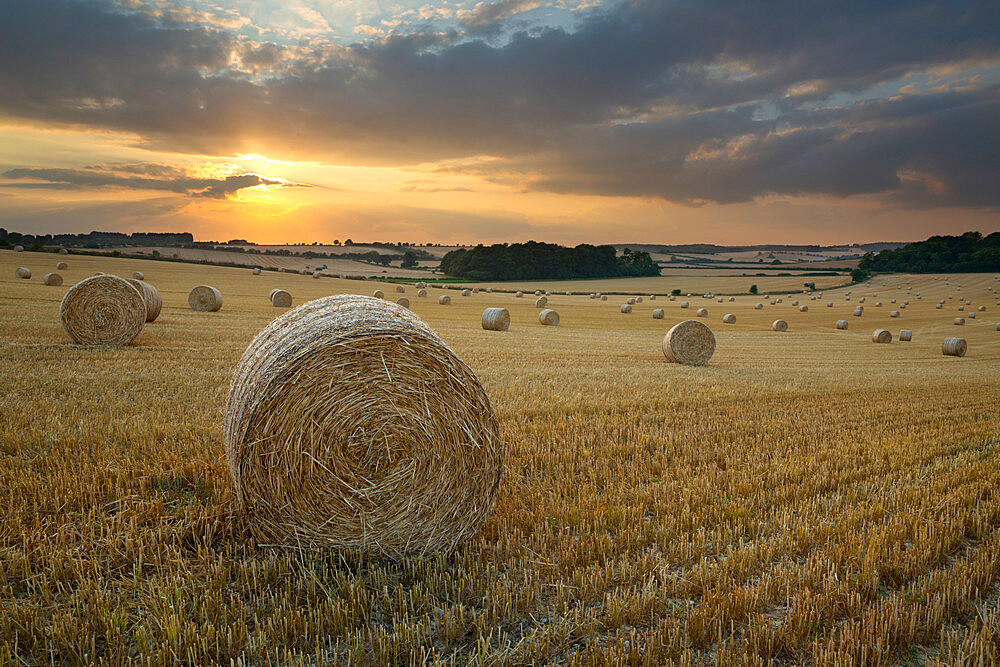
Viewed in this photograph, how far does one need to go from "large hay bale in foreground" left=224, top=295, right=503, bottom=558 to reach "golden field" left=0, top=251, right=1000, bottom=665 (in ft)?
0.71

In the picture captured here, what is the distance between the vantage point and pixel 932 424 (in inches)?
333

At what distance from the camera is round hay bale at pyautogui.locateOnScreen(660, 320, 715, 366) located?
16.4 m

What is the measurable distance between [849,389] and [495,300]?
3572 cm

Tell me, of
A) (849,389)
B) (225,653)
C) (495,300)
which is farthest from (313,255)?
(225,653)

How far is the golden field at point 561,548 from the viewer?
118 inches

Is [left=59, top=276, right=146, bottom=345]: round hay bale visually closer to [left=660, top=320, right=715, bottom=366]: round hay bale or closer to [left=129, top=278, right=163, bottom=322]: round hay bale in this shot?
[left=129, top=278, right=163, bottom=322]: round hay bale

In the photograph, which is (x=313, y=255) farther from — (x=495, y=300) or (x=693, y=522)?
(x=693, y=522)

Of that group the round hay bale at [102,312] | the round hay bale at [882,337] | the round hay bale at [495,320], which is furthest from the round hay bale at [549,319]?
the round hay bale at [102,312]

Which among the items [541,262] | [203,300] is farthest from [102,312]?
[541,262]

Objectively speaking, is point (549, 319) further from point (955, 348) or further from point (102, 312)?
point (102, 312)

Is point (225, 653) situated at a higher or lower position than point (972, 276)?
lower

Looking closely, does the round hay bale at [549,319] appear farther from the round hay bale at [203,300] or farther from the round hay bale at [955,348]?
the round hay bale at [955,348]

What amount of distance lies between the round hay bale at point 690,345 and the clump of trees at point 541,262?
60641mm

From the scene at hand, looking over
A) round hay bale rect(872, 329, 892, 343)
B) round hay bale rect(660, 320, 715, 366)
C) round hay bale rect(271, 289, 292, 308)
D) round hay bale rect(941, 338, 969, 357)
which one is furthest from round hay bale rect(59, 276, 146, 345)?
round hay bale rect(872, 329, 892, 343)
